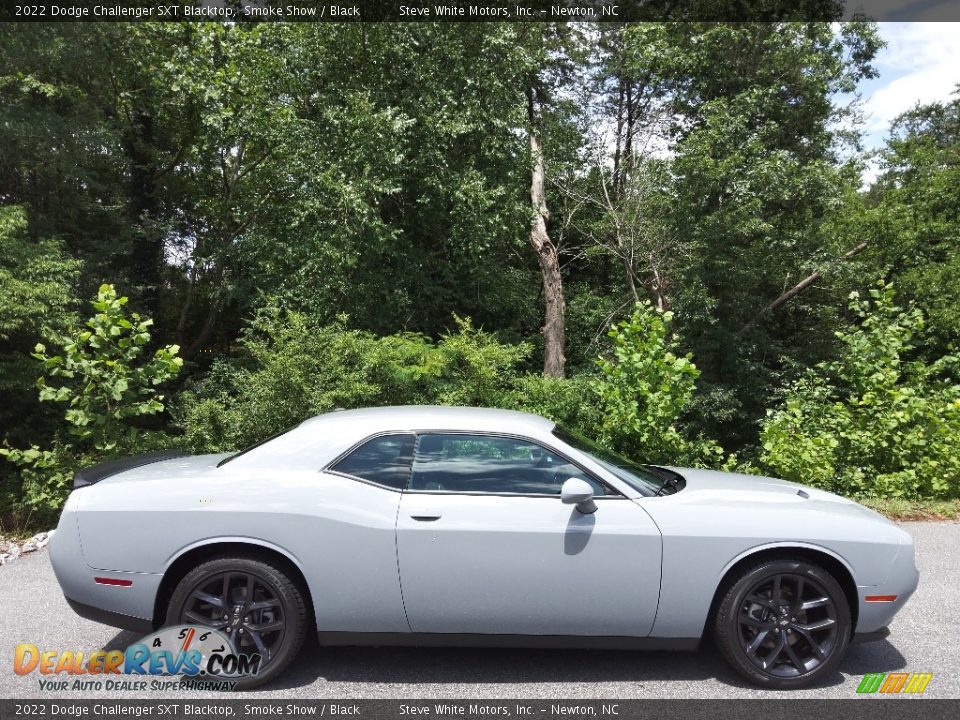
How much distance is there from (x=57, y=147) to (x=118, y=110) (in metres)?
3.27

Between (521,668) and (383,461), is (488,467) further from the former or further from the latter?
(521,668)

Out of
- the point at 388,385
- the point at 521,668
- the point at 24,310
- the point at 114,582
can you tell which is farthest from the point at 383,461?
the point at 24,310

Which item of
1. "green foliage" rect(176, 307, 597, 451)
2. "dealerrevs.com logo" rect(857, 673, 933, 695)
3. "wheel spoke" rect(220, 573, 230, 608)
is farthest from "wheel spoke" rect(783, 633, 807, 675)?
"green foliage" rect(176, 307, 597, 451)

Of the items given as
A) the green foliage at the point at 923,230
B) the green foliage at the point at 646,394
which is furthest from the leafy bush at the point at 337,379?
the green foliage at the point at 923,230

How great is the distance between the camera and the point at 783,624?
3531mm

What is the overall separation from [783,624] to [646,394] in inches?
154

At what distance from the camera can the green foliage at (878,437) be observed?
24.7 feet

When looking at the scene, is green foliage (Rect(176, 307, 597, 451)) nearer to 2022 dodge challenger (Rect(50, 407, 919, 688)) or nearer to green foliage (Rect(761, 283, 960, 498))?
green foliage (Rect(761, 283, 960, 498))

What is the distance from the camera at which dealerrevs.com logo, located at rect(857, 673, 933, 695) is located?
3.48m

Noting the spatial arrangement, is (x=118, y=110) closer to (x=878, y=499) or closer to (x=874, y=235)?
(x=878, y=499)

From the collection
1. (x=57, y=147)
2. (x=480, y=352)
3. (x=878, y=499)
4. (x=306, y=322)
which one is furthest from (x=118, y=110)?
(x=878, y=499)

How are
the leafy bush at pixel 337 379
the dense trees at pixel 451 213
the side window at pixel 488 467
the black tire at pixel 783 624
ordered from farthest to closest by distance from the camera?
the dense trees at pixel 451 213 < the leafy bush at pixel 337 379 < the side window at pixel 488 467 < the black tire at pixel 783 624

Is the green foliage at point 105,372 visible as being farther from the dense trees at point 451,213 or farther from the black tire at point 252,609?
the black tire at point 252,609

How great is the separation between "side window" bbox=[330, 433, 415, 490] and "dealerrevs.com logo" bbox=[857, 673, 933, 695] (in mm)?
2599
